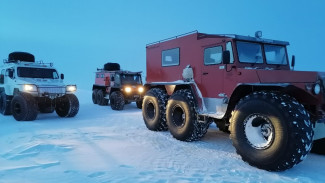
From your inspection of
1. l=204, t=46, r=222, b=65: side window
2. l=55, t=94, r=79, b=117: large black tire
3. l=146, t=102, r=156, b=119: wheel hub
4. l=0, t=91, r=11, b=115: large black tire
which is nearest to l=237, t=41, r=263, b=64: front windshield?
l=204, t=46, r=222, b=65: side window

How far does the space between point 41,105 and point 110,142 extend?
674cm

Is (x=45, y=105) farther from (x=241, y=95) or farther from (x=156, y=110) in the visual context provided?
(x=241, y=95)

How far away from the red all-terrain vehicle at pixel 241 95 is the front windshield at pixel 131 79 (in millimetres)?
6638

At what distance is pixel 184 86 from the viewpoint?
22.9 feet

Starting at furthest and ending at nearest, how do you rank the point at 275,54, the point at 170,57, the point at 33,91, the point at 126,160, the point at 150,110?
1. the point at 33,91
2. the point at 150,110
3. the point at 170,57
4. the point at 275,54
5. the point at 126,160

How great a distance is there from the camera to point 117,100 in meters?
13.9

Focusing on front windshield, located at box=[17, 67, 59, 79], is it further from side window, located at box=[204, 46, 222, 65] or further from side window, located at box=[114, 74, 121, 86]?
side window, located at box=[204, 46, 222, 65]

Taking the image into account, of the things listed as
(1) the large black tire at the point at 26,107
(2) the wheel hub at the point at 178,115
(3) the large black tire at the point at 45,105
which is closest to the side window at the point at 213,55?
(2) the wheel hub at the point at 178,115

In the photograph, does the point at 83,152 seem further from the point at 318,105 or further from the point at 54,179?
the point at 318,105

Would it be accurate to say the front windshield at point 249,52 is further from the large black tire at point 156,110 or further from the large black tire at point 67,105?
the large black tire at point 67,105

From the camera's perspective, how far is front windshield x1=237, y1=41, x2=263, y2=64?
18.4 ft

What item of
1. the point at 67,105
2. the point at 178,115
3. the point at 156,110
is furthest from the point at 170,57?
the point at 67,105

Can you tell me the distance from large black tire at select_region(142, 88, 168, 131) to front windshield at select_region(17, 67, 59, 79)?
5.80 metres

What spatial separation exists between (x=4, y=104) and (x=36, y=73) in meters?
2.11
